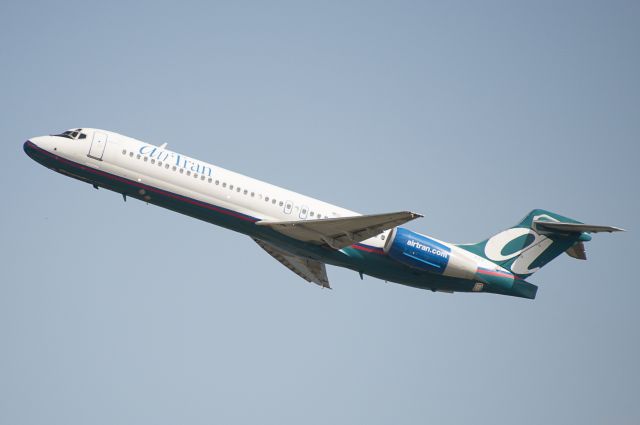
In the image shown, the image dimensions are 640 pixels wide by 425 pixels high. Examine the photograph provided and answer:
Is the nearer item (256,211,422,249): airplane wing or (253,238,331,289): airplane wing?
(256,211,422,249): airplane wing

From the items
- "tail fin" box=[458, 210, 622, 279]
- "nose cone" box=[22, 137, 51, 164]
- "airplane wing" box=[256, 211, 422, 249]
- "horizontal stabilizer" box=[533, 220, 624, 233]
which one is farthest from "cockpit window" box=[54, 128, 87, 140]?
"horizontal stabilizer" box=[533, 220, 624, 233]

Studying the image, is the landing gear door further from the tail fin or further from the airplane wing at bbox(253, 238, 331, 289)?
the tail fin

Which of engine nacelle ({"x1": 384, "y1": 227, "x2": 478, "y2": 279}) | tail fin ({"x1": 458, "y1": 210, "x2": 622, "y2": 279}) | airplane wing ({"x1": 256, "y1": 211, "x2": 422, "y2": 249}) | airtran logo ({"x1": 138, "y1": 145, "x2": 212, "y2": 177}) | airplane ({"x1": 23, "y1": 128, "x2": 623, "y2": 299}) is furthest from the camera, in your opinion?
tail fin ({"x1": 458, "y1": 210, "x2": 622, "y2": 279})

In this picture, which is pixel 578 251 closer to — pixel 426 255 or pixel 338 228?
pixel 426 255

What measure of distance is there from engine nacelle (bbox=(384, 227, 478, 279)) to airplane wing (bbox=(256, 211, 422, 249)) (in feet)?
4.32

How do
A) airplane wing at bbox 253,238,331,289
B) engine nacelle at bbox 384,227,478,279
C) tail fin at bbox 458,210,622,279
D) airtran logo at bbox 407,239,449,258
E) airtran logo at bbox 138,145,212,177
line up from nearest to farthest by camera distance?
airtran logo at bbox 138,145,212,177, engine nacelle at bbox 384,227,478,279, airtran logo at bbox 407,239,449,258, tail fin at bbox 458,210,622,279, airplane wing at bbox 253,238,331,289

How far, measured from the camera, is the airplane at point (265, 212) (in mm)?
27031

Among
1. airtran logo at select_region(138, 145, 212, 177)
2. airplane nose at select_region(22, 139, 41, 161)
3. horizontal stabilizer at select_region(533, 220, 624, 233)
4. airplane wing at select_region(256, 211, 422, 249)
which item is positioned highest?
horizontal stabilizer at select_region(533, 220, 624, 233)

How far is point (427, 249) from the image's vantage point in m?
27.9

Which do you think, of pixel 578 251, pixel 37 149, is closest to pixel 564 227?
pixel 578 251

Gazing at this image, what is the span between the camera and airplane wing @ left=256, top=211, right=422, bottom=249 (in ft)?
84.3

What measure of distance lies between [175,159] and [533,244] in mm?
14844

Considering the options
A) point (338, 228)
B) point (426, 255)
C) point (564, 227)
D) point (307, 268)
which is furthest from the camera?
point (307, 268)

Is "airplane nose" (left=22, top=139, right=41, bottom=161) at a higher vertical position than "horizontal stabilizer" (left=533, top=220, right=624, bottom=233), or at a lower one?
lower
